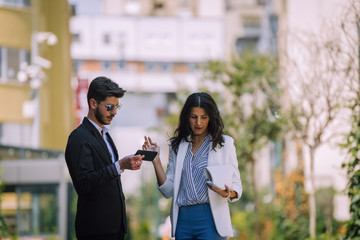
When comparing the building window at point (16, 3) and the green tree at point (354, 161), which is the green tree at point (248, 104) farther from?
the building window at point (16, 3)

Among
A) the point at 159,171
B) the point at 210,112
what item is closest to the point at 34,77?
the point at 159,171

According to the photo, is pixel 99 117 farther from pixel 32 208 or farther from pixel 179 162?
pixel 32 208

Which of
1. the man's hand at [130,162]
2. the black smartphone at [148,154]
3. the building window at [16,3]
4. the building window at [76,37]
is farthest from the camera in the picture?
the building window at [76,37]

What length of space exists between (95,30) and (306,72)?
6386 centimetres

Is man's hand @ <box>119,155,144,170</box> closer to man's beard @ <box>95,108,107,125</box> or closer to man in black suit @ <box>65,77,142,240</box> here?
man in black suit @ <box>65,77,142,240</box>

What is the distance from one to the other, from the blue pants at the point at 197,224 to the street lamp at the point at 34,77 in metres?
20.2

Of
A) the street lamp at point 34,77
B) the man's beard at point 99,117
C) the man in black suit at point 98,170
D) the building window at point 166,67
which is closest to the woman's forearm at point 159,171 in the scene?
the man in black suit at point 98,170

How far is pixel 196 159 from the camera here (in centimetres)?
545

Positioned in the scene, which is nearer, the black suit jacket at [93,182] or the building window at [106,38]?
the black suit jacket at [93,182]

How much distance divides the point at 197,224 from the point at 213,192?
0.83ft

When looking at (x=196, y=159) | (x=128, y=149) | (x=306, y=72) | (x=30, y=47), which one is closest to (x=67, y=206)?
(x=30, y=47)

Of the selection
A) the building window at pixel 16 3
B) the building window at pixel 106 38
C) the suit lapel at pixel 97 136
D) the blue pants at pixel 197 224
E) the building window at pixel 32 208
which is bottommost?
the building window at pixel 32 208

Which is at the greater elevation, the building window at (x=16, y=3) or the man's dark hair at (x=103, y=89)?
the building window at (x=16, y=3)

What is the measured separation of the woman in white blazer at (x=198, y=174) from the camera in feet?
17.3
